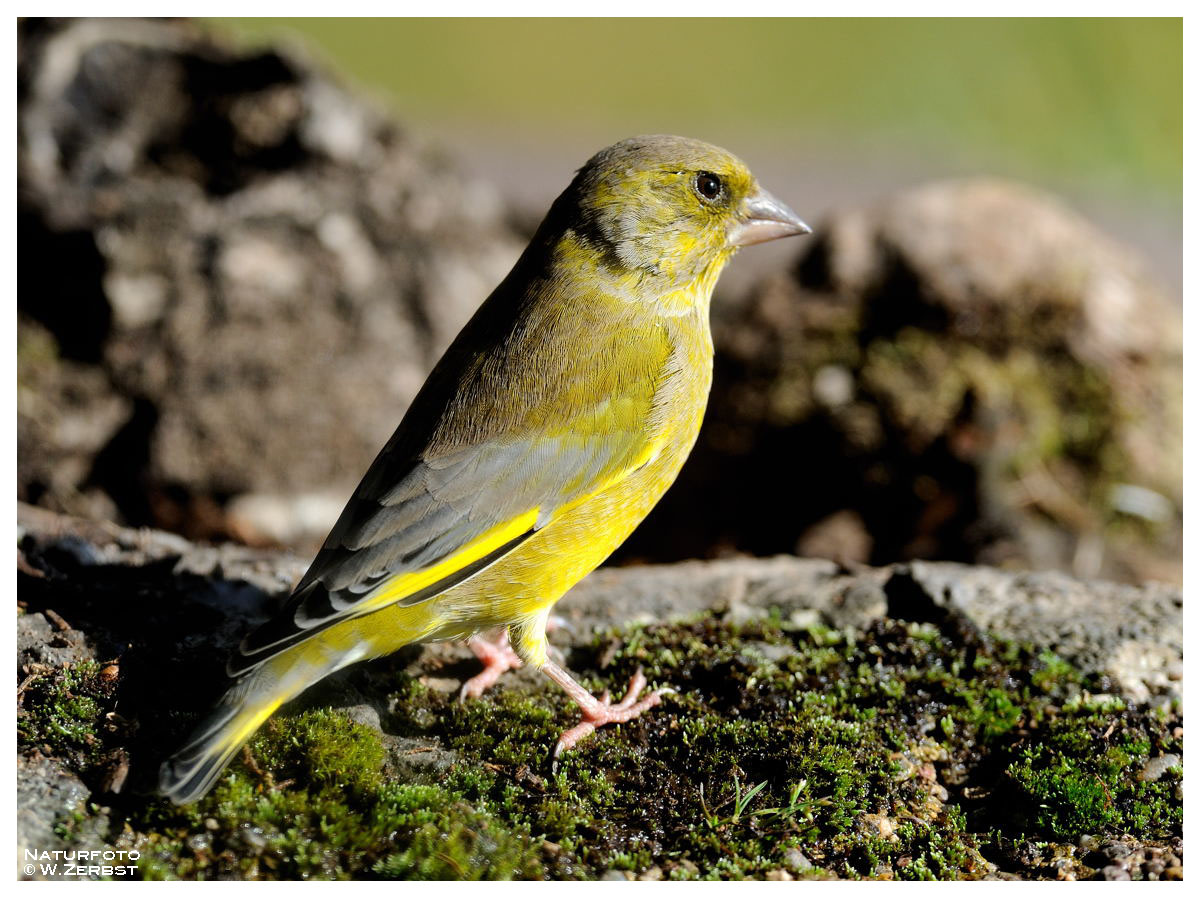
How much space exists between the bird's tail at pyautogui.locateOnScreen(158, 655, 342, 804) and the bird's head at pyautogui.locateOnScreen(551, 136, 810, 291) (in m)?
1.72

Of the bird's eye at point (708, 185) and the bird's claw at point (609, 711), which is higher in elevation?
the bird's eye at point (708, 185)

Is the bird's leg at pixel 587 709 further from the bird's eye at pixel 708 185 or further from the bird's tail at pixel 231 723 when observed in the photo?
the bird's eye at pixel 708 185

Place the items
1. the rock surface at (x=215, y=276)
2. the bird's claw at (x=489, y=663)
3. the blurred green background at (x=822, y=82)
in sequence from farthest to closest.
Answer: the blurred green background at (x=822, y=82), the rock surface at (x=215, y=276), the bird's claw at (x=489, y=663)

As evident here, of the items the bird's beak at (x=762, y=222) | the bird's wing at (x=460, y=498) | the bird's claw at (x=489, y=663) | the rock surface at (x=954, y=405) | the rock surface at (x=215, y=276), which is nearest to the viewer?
the bird's wing at (x=460, y=498)

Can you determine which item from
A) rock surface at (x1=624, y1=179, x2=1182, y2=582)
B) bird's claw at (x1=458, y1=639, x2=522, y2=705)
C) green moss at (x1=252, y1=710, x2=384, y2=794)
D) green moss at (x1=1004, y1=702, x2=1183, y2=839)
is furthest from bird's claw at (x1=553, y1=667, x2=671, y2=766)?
rock surface at (x1=624, y1=179, x2=1182, y2=582)

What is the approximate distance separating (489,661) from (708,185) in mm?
1872

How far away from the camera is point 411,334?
6434 millimetres

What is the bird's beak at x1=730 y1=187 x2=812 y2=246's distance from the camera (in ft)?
13.7

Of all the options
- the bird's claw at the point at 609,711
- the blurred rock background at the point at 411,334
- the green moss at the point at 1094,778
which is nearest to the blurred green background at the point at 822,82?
the blurred rock background at the point at 411,334

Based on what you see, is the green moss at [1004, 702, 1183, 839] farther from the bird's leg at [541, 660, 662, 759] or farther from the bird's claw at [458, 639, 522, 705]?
the bird's claw at [458, 639, 522, 705]

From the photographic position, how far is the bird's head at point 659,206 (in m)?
4.01

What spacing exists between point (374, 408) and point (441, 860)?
3.50 meters

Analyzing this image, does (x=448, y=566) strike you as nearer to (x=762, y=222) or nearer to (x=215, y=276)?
(x=762, y=222)

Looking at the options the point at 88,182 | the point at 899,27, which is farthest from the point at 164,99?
the point at 899,27
